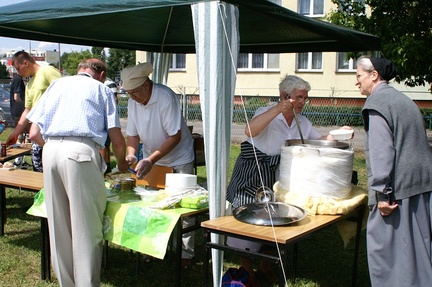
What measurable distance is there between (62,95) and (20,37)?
2132 millimetres

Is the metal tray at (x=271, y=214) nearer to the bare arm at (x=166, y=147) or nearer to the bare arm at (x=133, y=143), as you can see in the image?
the bare arm at (x=166, y=147)

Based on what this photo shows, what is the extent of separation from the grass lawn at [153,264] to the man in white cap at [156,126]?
0.28 m

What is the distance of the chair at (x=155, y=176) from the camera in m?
3.81

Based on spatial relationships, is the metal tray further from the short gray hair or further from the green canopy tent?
the short gray hair

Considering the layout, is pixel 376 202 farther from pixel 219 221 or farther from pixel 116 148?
pixel 116 148

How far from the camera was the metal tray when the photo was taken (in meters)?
2.73

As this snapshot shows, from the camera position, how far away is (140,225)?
9.70 ft

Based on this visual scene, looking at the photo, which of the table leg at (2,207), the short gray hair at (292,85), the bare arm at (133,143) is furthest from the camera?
the table leg at (2,207)

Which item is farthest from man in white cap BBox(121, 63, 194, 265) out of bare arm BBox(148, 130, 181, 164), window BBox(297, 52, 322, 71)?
window BBox(297, 52, 322, 71)

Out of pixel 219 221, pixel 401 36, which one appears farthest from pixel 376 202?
pixel 401 36

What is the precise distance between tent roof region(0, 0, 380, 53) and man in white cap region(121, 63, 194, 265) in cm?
53

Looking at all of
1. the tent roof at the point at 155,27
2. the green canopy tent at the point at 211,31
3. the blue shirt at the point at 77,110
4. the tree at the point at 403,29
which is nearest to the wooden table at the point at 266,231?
the green canopy tent at the point at 211,31

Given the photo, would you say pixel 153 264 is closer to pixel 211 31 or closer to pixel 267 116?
pixel 267 116

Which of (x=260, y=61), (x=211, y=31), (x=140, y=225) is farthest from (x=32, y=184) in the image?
(x=260, y=61)
